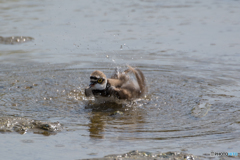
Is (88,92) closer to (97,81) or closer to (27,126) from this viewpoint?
(97,81)

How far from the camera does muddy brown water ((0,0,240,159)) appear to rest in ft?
19.3

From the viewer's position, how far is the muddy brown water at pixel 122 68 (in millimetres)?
5883

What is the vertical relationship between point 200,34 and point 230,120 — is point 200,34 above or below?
above

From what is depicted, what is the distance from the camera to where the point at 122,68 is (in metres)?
10.2

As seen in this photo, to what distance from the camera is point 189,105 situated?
25.8 ft

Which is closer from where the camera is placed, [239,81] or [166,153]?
[166,153]

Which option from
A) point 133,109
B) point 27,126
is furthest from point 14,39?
point 27,126

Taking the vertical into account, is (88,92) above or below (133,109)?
above

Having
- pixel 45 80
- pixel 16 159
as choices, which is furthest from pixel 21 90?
pixel 16 159

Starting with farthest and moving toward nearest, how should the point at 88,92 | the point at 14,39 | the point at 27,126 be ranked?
1. the point at 14,39
2. the point at 88,92
3. the point at 27,126

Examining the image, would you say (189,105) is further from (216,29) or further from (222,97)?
(216,29)

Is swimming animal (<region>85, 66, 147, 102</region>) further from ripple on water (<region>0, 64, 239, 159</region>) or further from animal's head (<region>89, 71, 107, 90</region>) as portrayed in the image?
ripple on water (<region>0, 64, 239, 159</region>)

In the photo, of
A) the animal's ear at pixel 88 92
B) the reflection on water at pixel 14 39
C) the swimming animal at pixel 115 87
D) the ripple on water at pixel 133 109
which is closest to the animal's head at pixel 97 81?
the swimming animal at pixel 115 87

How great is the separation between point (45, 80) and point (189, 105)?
3.92 m
